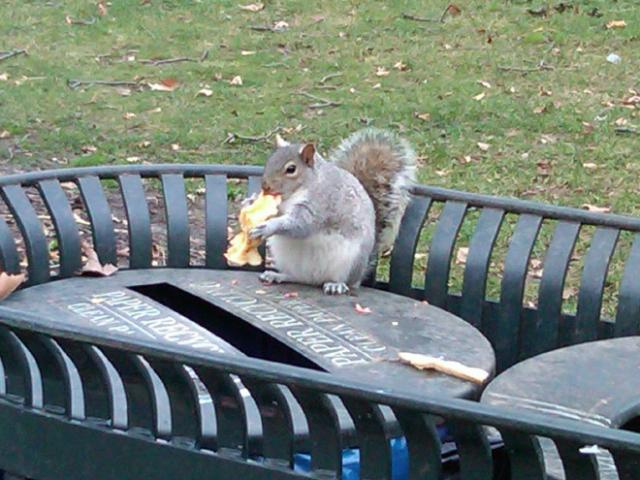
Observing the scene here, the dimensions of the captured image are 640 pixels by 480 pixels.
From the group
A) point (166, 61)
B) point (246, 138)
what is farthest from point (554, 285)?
point (166, 61)

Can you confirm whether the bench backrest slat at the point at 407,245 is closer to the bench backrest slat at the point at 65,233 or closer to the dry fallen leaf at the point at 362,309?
the dry fallen leaf at the point at 362,309

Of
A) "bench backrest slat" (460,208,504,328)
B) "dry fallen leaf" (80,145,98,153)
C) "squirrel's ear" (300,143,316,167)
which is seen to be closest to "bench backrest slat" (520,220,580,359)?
"bench backrest slat" (460,208,504,328)

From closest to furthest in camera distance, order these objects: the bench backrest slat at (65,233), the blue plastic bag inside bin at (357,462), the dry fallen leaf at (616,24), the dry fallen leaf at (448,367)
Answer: the blue plastic bag inside bin at (357,462), the dry fallen leaf at (448,367), the bench backrest slat at (65,233), the dry fallen leaf at (616,24)

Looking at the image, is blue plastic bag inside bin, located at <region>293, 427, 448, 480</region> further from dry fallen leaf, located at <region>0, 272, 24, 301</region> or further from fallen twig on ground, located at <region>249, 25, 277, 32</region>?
fallen twig on ground, located at <region>249, 25, 277, 32</region>

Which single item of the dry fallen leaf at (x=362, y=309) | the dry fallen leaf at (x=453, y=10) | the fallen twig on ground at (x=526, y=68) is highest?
the dry fallen leaf at (x=453, y=10)

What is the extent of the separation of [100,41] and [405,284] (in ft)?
15.8

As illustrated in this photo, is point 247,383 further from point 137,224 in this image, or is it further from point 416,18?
point 416,18

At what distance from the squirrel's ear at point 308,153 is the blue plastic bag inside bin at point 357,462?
1033mm

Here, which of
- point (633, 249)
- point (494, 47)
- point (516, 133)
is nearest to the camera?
point (633, 249)

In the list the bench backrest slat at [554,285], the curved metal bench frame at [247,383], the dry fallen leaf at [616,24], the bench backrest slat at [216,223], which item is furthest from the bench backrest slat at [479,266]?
the dry fallen leaf at [616,24]

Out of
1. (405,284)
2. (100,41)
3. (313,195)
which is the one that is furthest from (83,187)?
(100,41)

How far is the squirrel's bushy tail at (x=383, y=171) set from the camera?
3.55 meters

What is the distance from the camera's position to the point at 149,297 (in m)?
3.41

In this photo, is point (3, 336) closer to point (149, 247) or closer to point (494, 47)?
point (149, 247)
